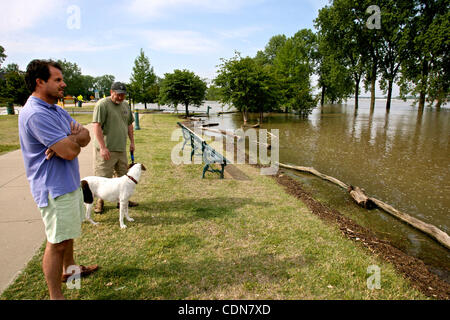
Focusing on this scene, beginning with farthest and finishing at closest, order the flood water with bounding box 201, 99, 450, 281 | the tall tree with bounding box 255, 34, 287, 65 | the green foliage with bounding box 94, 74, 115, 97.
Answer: the green foliage with bounding box 94, 74, 115, 97, the tall tree with bounding box 255, 34, 287, 65, the flood water with bounding box 201, 99, 450, 281

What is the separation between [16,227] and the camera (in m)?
3.86

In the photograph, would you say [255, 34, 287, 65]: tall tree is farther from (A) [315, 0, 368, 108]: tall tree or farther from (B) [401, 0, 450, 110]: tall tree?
(B) [401, 0, 450, 110]: tall tree

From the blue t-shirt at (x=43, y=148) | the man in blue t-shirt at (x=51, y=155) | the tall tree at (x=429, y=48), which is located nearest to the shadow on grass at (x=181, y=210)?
the man in blue t-shirt at (x=51, y=155)

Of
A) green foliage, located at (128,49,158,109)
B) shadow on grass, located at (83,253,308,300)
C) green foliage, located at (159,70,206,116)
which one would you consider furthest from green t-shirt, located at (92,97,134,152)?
green foliage, located at (128,49,158,109)

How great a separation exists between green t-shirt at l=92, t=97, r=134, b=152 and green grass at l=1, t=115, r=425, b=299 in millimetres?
1324

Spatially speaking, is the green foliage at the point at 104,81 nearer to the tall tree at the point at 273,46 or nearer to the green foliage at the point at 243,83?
the tall tree at the point at 273,46

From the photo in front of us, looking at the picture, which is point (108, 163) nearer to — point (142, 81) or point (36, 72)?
point (36, 72)

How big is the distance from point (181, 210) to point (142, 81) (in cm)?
4043

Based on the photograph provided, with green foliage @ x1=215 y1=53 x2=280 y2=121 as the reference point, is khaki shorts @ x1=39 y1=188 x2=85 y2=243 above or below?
below

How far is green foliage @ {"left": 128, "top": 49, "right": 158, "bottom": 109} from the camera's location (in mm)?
39594

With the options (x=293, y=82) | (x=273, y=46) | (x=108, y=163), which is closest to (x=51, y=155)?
(x=108, y=163)

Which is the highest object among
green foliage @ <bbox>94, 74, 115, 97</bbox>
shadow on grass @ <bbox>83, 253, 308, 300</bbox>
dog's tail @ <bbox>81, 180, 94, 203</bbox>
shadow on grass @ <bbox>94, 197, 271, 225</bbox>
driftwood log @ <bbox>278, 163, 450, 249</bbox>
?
green foliage @ <bbox>94, 74, 115, 97</bbox>

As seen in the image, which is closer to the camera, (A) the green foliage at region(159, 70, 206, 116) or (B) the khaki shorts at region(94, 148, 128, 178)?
(B) the khaki shorts at region(94, 148, 128, 178)
